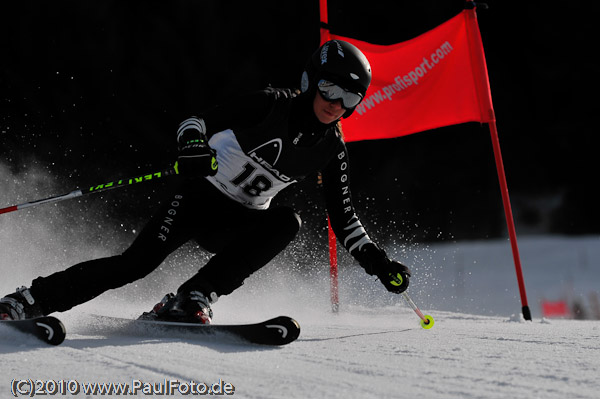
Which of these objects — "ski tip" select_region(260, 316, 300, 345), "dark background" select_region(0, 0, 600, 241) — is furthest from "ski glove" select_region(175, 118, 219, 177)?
"dark background" select_region(0, 0, 600, 241)

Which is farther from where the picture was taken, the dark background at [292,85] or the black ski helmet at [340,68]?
the dark background at [292,85]

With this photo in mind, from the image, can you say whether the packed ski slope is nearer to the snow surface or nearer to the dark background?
the snow surface

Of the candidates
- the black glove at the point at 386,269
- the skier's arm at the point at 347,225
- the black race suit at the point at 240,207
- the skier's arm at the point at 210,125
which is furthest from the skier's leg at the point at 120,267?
the black glove at the point at 386,269

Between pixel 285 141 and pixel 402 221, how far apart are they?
7944 millimetres

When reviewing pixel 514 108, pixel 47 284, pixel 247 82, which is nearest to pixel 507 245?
pixel 514 108

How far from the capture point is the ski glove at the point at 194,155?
1.79m

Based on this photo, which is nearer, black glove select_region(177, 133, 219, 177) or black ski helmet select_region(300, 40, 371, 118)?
black glove select_region(177, 133, 219, 177)

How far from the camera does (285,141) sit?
2.05 m

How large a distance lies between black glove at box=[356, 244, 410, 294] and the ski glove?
0.60 metres

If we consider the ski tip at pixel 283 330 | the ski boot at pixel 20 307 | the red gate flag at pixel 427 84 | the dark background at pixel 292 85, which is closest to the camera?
the ski tip at pixel 283 330

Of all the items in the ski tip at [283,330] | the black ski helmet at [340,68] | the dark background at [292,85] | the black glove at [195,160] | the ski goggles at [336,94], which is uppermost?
the dark background at [292,85]

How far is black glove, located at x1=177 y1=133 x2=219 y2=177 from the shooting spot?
1.79 metres

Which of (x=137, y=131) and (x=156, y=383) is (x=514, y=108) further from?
(x=156, y=383)

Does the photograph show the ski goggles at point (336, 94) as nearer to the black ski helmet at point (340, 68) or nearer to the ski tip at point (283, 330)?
the black ski helmet at point (340, 68)
